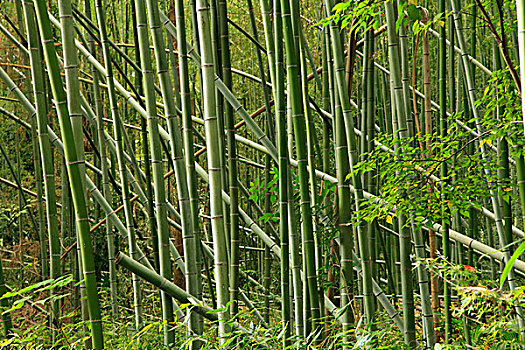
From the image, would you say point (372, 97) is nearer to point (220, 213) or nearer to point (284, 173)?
point (284, 173)

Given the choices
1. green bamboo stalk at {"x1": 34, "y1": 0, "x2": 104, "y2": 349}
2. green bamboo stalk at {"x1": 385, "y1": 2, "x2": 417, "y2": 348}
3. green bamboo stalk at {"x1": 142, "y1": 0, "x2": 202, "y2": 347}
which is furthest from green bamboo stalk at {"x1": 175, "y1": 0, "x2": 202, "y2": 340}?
green bamboo stalk at {"x1": 385, "y1": 2, "x2": 417, "y2": 348}

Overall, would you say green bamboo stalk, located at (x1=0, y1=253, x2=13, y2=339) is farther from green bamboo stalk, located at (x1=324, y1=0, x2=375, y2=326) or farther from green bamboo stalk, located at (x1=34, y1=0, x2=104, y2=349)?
green bamboo stalk, located at (x1=324, y1=0, x2=375, y2=326)

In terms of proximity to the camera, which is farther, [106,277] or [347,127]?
[106,277]

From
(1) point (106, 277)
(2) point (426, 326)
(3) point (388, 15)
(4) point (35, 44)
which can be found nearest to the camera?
(4) point (35, 44)

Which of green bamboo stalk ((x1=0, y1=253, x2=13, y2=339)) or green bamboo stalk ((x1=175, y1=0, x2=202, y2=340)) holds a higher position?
green bamboo stalk ((x1=175, y1=0, x2=202, y2=340))

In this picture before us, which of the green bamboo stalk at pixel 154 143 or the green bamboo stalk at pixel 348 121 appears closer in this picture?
the green bamboo stalk at pixel 154 143

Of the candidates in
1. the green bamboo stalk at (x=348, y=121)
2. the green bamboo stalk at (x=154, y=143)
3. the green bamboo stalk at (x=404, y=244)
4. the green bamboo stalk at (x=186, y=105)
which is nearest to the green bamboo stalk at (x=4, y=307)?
the green bamboo stalk at (x=154, y=143)

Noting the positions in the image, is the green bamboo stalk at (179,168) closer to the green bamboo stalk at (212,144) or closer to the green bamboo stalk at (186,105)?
the green bamboo stalk at (186,105)

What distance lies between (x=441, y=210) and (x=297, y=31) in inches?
26.7

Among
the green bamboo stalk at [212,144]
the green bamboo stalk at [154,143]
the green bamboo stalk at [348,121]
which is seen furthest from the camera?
the green bamboo stalk at [348,121]

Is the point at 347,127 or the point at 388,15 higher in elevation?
the point at 388,15

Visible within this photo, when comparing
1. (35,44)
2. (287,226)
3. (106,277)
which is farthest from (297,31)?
(106,277)

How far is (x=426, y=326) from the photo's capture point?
1608 millimetres

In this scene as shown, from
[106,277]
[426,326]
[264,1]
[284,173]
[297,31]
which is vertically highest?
[264,1]
